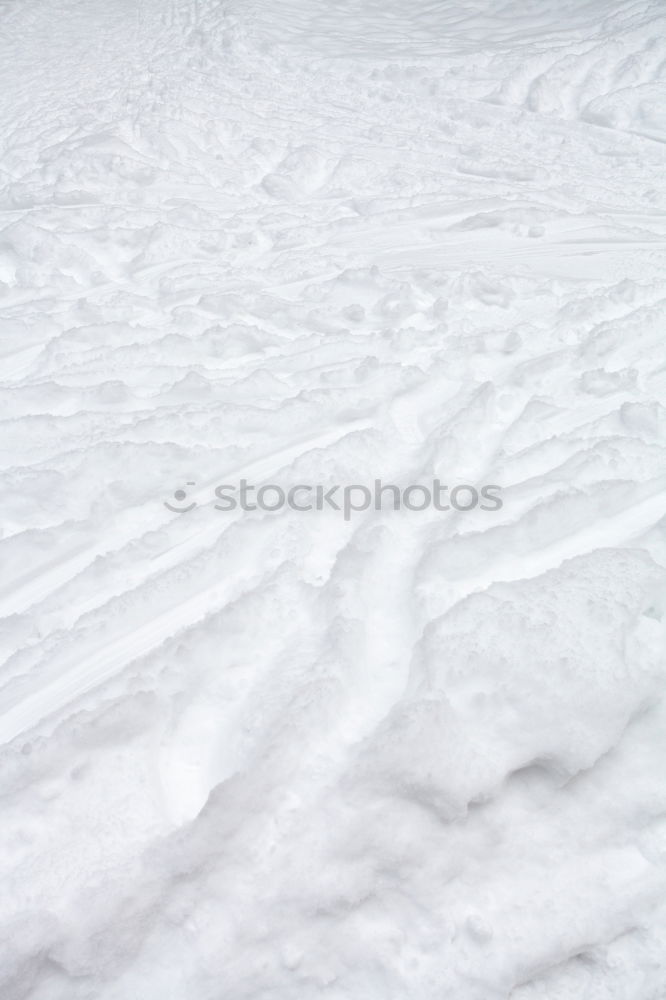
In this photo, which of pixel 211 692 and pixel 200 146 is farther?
pixel 200 146

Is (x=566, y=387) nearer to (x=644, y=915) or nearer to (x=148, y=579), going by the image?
(x=148, y=579)

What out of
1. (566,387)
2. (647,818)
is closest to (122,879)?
(647,818)

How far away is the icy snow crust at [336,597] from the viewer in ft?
3.37

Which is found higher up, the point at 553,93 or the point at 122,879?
the point at 122,879

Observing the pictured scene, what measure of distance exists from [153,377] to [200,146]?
190 centimetres

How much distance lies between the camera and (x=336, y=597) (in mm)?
1369

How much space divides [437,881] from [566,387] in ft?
3.94

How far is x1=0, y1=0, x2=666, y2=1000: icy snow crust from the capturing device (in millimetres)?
1026

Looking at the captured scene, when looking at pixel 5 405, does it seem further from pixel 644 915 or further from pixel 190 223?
pixel 644 915

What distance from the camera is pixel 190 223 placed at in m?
2.97

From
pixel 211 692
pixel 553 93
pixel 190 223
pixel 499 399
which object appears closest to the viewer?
pixel 211 692

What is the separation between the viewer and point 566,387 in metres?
1.94

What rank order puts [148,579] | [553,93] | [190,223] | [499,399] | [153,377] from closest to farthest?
1. [148,579]
2. [499,399]
3. [153,377]
4. [190,223]
5. [553,93]

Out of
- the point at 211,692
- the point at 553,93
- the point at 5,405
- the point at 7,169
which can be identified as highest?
the point at 7,169
